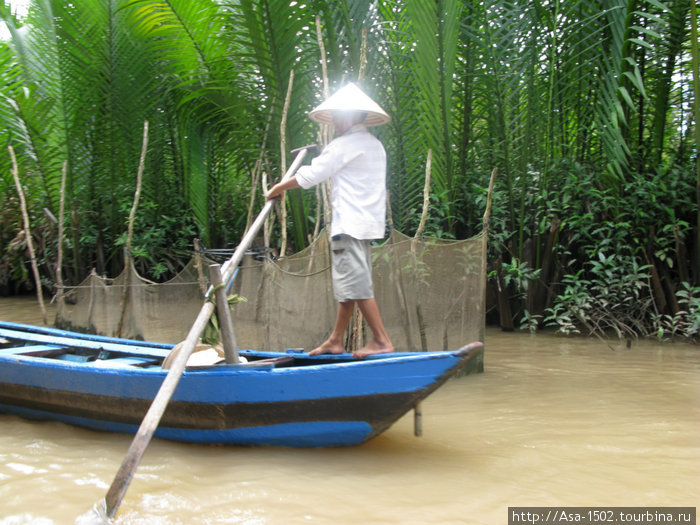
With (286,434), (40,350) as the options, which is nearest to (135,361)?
(40,350)

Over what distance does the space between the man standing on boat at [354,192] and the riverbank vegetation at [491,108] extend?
1755 millimetres

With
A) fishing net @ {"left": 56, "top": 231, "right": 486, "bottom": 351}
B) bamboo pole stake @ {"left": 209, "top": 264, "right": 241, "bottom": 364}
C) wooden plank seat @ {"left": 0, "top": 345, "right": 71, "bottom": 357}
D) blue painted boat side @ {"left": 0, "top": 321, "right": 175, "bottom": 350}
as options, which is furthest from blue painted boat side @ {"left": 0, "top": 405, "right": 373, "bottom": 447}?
fishing net @ {"left": 56, "top": 231, "right": 486, "bottom": 351}

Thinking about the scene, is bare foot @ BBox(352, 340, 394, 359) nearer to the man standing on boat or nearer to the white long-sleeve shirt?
the man standing on boat

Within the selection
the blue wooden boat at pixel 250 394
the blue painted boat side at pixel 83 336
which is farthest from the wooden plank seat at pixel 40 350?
the blue painted boat side at pixel 83 336

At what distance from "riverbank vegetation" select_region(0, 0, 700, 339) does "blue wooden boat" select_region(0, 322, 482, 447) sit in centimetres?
225

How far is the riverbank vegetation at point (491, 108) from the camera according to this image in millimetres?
5004

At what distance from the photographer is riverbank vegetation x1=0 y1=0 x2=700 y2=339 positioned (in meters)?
5.00

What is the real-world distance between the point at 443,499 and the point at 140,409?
1627 millimetres

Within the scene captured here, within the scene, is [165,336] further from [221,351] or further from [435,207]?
[435,207]

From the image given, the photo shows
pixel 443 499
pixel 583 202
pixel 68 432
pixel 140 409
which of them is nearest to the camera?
pixel 443 499

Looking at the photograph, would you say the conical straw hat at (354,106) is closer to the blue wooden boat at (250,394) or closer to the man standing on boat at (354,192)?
the man standing on boat at (354,192)

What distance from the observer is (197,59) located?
5.90 m

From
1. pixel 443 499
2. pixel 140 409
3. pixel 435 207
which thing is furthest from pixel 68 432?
pixel 435 207

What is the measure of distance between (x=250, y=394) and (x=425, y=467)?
881 millimetres
